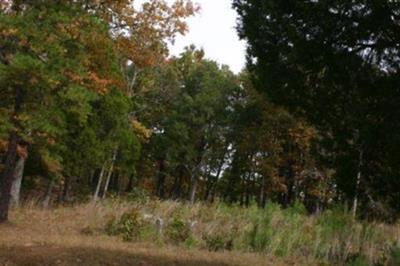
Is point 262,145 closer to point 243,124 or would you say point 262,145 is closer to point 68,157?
point 243,124

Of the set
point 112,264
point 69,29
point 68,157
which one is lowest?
point 112,264

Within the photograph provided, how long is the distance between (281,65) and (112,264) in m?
4.58

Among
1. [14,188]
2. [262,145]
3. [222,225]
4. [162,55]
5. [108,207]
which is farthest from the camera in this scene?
[262,145]

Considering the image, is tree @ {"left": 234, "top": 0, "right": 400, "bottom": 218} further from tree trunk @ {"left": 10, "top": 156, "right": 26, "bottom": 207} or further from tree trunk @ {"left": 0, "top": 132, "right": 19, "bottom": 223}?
tree trunk @ {"left": 10, "top": 156, "right": 26, "bottom": 207}

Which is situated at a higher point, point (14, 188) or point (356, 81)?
point (356, 81)

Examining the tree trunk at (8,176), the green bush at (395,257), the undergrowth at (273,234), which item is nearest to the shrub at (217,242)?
the undergrowth at (273,234)

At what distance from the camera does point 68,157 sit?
21.9m

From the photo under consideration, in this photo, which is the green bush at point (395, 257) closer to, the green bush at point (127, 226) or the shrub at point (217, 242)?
the shrub at point (217, 242)

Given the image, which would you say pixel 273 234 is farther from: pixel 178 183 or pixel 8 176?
pixel 178 183

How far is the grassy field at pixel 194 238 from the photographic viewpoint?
9617mm

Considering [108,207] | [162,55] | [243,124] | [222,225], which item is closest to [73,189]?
[243,124]

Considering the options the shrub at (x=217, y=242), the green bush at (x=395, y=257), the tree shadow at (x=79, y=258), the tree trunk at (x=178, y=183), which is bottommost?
the tree shadow at (x=79, y=258)

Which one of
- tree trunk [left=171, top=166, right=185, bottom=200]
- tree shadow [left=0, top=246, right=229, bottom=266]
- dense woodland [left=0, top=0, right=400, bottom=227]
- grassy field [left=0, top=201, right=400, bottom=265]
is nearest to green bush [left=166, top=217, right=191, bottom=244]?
grassy field [left=0, top=201, right=400, bottom=265]

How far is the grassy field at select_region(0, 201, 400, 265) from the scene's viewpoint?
9.62 meters
